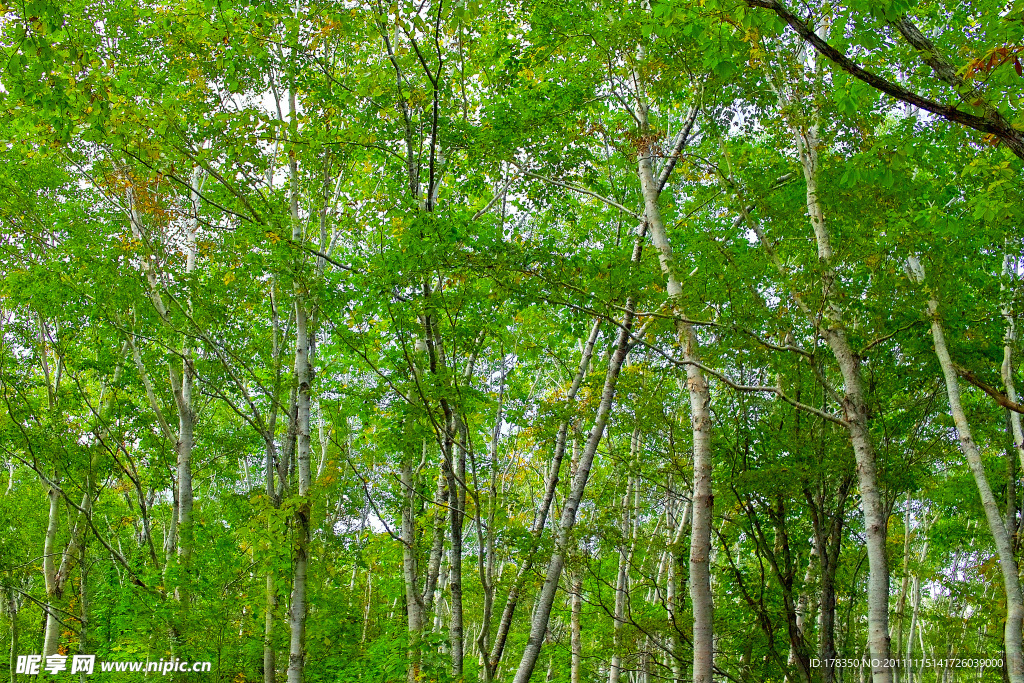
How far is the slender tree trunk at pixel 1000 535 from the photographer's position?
21.8 ft

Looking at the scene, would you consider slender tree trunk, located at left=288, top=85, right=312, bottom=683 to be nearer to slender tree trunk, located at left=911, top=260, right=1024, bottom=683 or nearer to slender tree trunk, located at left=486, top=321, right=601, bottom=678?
slender tree trunk, located at left=486, top=321, right=601, bottom=678

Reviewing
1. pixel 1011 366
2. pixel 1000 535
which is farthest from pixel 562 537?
pixel 1011 366

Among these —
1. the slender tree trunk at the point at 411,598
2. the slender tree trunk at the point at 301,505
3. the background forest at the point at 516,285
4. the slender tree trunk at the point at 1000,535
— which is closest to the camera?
the background forest at the point at 516,285

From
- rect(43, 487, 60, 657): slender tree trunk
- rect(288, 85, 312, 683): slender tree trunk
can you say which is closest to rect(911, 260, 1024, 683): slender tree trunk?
rect(288, 85, 312, 683): slender tree trunk

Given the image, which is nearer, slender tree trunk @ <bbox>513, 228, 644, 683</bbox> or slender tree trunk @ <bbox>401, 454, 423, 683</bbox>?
slender tree trunk @ <bbox>513, 228, 644, 683</bbox>

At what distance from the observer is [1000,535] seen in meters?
6.97

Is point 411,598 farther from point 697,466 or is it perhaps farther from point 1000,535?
point 1000,535

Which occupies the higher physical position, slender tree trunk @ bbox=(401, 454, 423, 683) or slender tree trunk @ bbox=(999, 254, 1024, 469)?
slender tree trunk @ bbox=(999, 254, 1024, 469)

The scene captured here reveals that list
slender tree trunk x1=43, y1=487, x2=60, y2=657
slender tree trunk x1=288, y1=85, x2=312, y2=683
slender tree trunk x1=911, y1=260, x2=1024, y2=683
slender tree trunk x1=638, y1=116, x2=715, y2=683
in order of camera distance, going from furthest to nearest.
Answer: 1. slender tree trunk x1=43, y1=487, x2=60, y2=657
2. slender tree trunk x1=288, y1=85, x2=312, y2=683
3. slender tree trunk x1=911, y1=260, x2=1024, y2=683
4. slender tree trunk x1=638, y1=116, x2=715, y2=683

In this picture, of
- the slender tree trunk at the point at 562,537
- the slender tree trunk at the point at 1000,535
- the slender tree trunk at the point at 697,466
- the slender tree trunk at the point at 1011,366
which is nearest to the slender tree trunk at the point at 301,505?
the slender tree trunk at the point at 562,537

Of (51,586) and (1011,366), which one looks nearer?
(1011,366)

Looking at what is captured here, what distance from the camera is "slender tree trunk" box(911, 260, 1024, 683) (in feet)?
21.8

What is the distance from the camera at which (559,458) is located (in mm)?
7367

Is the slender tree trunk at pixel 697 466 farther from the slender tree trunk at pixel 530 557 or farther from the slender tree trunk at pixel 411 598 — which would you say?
the slender tree trunk at pixel 411 598
